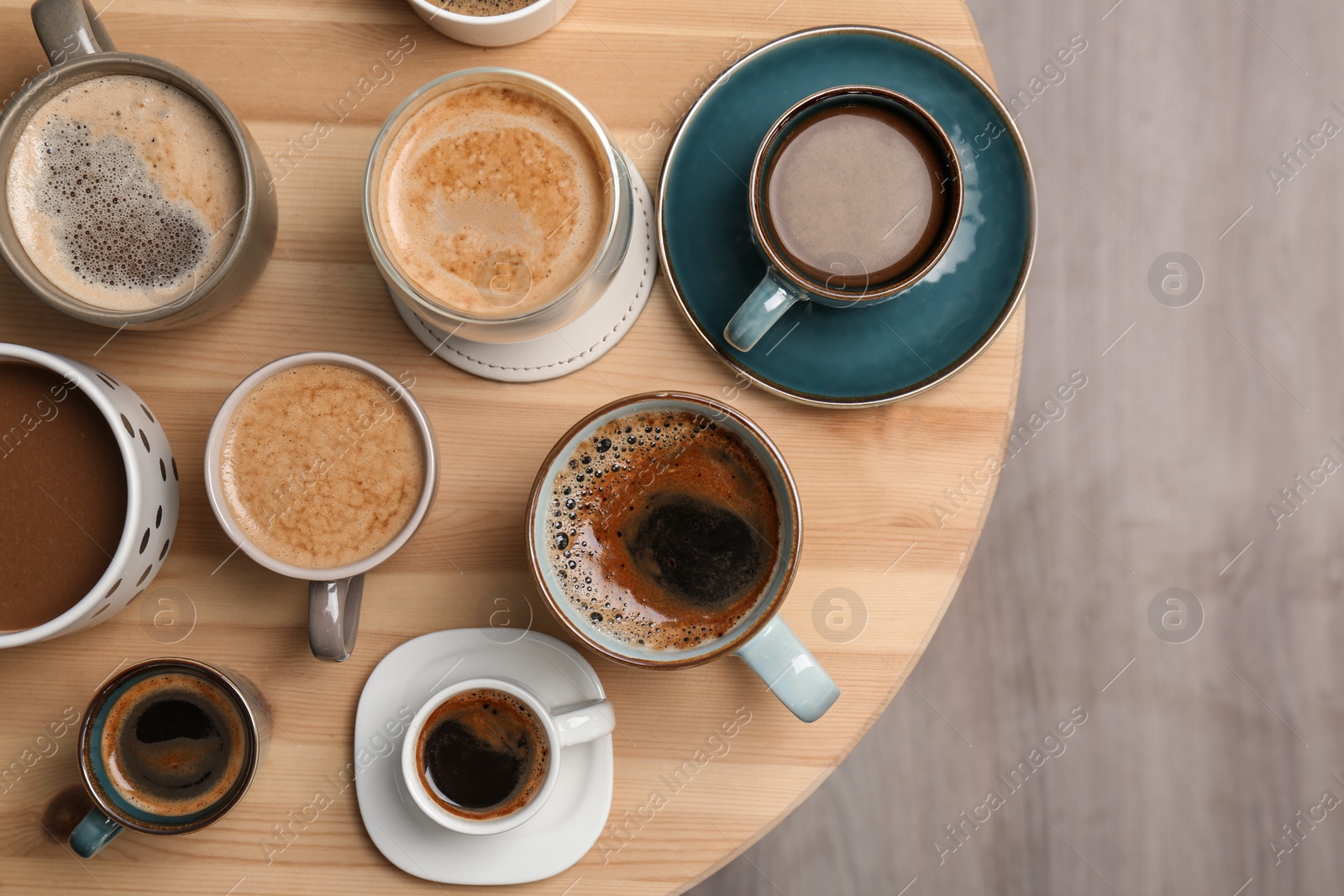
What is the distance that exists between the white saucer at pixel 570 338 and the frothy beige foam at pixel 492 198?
92 mm

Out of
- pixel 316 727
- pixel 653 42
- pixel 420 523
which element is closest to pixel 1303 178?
pixel 653 42

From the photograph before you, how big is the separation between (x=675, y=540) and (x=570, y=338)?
0.26 metres

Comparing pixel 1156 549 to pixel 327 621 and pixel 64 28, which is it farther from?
pixel 64 28

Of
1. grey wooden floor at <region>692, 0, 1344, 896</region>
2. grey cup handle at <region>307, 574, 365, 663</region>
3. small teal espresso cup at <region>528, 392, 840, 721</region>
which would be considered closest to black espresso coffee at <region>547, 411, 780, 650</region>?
small teal espresso cup at <region>528, 392, 840, 721</region>

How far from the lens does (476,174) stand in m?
0.92

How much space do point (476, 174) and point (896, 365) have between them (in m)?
0.50

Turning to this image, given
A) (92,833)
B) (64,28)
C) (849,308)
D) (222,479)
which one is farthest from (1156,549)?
(64,28)

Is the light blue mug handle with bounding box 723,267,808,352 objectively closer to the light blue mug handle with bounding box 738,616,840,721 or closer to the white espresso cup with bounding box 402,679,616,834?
the light blue mug handle with bounding box 738,616,840,721

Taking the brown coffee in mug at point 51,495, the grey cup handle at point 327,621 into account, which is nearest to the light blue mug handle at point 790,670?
the grey cup handle at point 327,621

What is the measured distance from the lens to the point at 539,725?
0.97m

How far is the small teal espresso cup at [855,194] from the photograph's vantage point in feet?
3.17

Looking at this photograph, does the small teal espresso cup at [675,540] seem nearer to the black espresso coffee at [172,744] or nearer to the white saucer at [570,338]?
the white saucer at [570,338]

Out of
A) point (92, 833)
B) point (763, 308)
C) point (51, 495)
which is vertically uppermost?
point (763, 308)

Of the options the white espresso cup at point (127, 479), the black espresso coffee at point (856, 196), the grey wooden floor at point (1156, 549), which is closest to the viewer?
the white espresso cup at point (127, 479)
